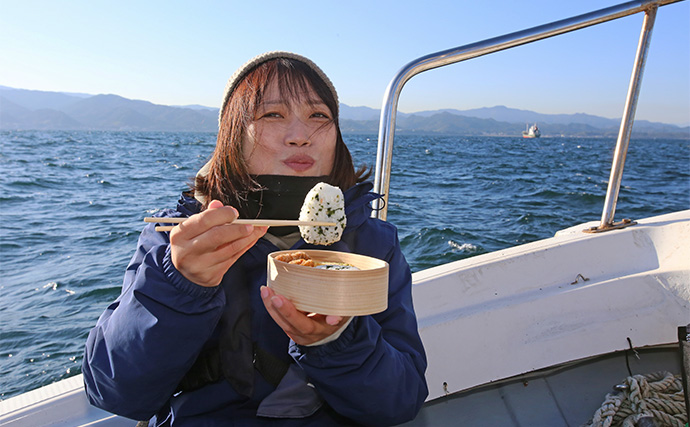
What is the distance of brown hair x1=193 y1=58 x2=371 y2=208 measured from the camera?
1499mm

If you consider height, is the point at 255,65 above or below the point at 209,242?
above

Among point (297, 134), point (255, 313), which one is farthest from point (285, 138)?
point (255, 313)

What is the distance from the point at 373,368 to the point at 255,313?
0.38 meters

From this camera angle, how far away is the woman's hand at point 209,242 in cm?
88

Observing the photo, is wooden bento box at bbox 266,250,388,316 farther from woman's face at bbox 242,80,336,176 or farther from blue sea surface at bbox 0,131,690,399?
blue sea surface at bbox 0,131,690,399

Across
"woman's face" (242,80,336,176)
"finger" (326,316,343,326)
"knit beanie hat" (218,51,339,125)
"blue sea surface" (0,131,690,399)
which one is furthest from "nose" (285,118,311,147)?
"finger" (326,316,343,326)

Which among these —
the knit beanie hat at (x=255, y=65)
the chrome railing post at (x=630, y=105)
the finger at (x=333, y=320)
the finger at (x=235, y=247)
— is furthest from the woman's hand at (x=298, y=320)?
the chrome railing post at (x=630, y=105)

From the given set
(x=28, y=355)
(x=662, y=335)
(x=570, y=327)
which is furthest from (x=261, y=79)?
(x=28, y=355)

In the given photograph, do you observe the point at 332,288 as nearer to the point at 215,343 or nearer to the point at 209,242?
the point at 209,242

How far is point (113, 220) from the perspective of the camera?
31.0 ft

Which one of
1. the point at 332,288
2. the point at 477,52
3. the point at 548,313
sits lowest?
the point at 548,313

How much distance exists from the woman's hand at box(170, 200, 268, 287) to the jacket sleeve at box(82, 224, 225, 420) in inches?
1.8

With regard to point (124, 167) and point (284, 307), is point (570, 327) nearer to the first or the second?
point (284, 307)

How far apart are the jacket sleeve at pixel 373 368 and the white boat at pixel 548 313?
68 centimetres
